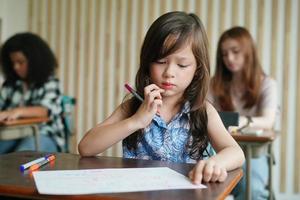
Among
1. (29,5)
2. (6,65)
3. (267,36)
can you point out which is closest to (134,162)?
(6,65)

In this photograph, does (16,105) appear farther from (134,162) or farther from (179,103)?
(134,162)

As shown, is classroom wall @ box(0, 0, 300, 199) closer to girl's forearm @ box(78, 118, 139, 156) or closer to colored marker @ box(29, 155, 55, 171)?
girl's forearm @ box(78, 118, 139, 156)

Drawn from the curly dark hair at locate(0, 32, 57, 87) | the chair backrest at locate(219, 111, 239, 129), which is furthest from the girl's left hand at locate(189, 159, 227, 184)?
the curly dark hair at locate(0, 32, 57, 87)

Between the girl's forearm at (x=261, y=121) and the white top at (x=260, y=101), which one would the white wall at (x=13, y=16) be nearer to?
the white top at (x=260, y=101)

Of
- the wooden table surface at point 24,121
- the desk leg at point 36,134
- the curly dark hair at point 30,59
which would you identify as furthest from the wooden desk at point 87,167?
the curly dark hair at point 30,59

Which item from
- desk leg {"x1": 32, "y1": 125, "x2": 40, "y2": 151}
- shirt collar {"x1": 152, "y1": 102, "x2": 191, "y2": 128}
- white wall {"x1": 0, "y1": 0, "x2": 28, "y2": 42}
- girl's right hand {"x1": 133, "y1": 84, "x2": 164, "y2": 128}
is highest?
white wall {"x1": 0, "y1": 0, "x2": 28, "y2": 42}

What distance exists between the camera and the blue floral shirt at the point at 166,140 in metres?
1.34

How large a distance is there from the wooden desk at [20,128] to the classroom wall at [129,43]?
1262mm

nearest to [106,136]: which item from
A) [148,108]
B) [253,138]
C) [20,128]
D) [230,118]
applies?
[148,108]

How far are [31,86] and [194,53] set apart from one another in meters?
1.94

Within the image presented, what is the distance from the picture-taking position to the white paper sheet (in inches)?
31.0

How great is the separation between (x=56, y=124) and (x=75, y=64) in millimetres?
1237

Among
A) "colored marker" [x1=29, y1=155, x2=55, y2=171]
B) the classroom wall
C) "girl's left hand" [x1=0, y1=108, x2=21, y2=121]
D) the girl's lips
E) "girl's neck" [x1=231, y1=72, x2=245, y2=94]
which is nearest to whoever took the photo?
"colored marker" [x1=29, y1=155, x2=55, y2=171]

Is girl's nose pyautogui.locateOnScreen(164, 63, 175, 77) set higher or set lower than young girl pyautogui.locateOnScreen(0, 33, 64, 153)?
higher
